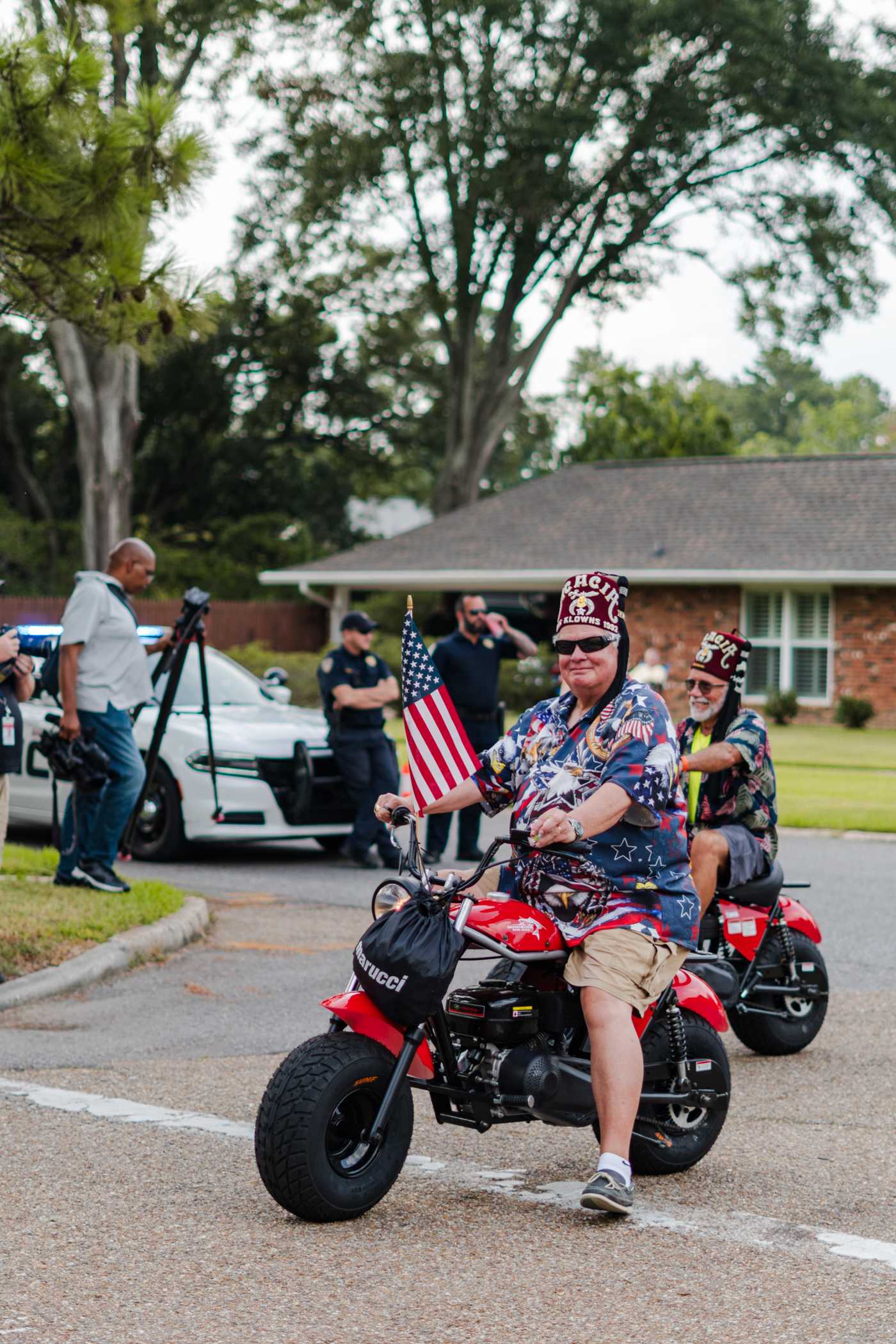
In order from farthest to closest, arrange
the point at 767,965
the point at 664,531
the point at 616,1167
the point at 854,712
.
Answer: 1. the point at 664,531
2. the point at 854,712
3. the point at 767,965
4. the point at 616,1167

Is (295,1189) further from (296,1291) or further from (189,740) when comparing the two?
(189,740)

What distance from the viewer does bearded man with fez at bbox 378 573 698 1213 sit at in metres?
4.77

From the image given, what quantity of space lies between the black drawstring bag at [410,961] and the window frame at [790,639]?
27086 mm

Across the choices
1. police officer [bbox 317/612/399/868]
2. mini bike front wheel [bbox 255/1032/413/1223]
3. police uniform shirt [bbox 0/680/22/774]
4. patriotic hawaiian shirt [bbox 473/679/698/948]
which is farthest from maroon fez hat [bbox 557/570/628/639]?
police officer [bbox 317/612/399/868]

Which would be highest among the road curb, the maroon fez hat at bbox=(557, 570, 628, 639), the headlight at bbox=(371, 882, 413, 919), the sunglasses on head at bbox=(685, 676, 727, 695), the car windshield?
the maroon fez hat at bbox=(557, 570, 628, 639)

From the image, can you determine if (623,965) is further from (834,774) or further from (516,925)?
(834,774)

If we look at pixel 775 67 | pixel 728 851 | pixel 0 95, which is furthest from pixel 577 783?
pixel 775 67

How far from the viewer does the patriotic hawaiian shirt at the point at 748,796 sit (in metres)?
7.07

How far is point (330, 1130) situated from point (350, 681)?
798 cm

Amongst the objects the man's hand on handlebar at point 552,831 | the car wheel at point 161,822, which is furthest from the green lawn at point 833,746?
the man's hand on handlebar at point 552,831

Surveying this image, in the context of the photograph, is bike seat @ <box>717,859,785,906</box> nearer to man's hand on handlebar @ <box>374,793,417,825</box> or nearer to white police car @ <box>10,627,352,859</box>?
man's hand on handlebar @ <box>374,793,417,825</box>

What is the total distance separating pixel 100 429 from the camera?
30.0m

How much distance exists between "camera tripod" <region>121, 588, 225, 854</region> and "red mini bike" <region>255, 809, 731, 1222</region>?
5.50 m

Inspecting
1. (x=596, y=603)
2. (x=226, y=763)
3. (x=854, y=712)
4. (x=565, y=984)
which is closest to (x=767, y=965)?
(x=565, y=984)
